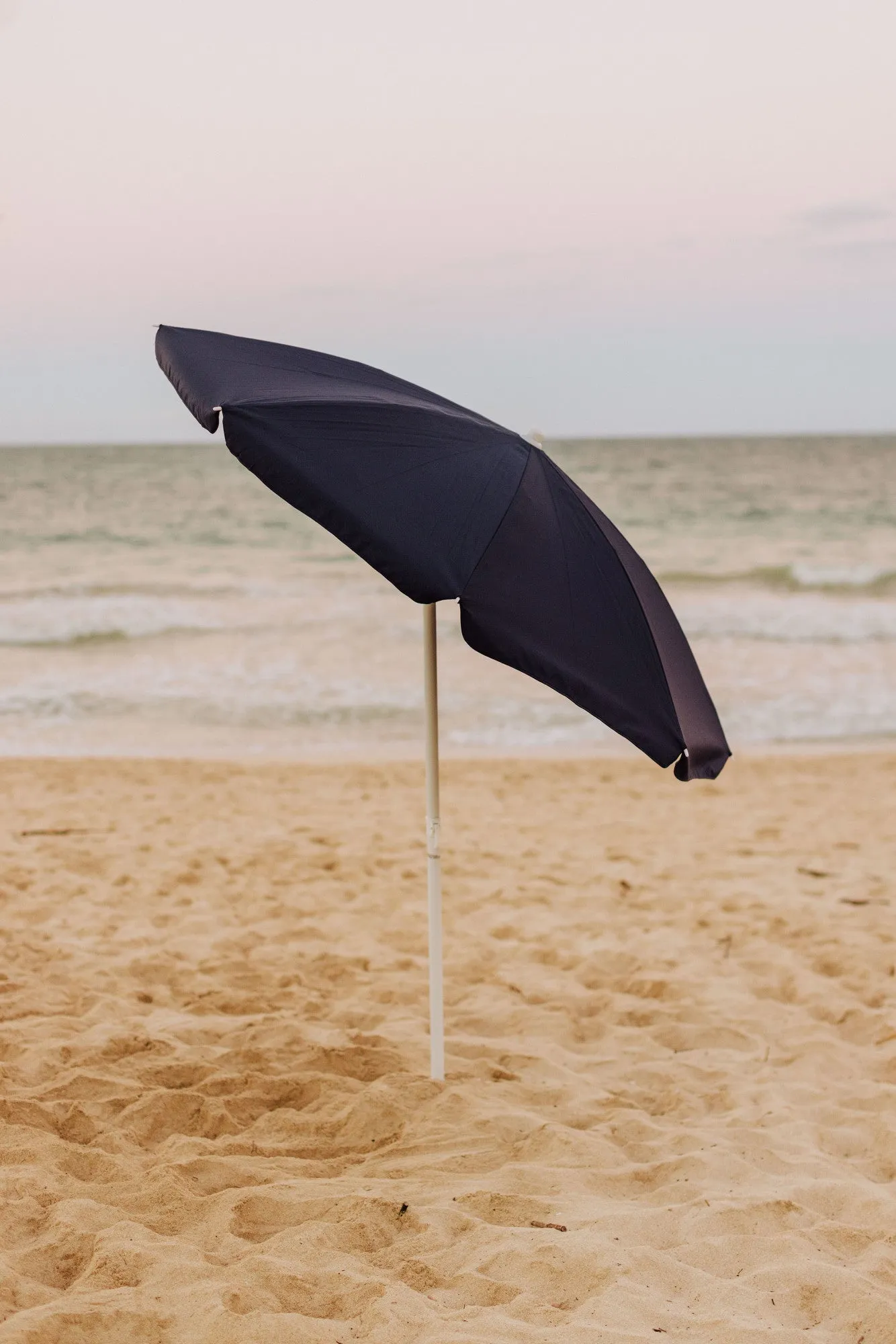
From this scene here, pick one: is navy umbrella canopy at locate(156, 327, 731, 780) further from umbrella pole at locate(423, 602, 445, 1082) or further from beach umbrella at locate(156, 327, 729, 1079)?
umbrella pole at locate(423, 602, 445, 1082)

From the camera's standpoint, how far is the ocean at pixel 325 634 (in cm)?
997

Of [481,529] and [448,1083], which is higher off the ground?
[481,529]

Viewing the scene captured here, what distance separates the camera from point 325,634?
1426 centimetres

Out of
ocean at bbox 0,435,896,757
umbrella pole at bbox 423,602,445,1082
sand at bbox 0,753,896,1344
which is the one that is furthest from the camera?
ocean at bbox 0,435,896,757

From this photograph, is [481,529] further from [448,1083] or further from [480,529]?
[448,1083]

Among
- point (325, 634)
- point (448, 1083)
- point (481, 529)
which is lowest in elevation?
point (448, 1083)

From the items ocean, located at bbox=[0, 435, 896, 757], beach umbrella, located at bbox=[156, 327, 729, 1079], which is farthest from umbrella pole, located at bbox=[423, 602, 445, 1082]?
ocean, located at bbox=[0, 435, 896, 757]

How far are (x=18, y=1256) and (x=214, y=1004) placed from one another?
1.64 metres

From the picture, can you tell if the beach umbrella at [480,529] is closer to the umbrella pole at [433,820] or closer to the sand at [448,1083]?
the umbrella pole at [433,820]

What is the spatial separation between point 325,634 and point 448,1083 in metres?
11.2

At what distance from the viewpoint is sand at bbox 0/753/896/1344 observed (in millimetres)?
2230

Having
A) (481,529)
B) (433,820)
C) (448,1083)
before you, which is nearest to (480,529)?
(481,529)

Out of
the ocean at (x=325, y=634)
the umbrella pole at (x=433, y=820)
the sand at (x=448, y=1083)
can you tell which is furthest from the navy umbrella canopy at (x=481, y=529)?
the ocean at (x=325, y=634)

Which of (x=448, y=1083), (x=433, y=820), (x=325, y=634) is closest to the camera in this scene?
(x=433, y=820)
